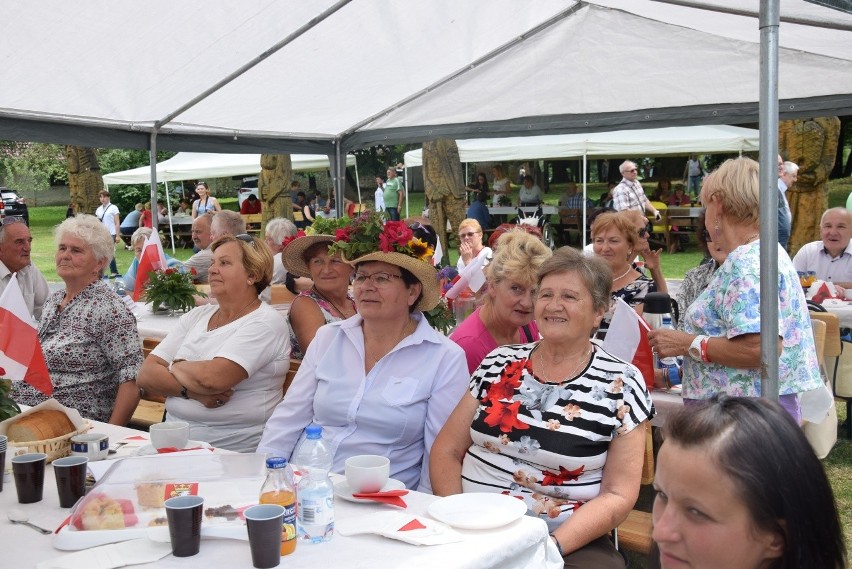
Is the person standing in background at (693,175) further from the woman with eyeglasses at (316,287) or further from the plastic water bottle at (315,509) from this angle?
the plastic water bottle at (315,509)

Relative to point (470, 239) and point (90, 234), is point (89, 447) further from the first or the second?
point (470, 239)

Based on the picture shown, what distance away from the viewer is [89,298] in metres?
3.85

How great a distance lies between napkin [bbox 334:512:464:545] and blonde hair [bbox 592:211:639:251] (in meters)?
3.13

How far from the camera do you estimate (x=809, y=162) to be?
39.4ft

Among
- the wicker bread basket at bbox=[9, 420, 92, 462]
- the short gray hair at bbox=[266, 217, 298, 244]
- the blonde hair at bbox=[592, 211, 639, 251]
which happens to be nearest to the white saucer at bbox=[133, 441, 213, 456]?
the wicker bread basket at bbox=[9, 420, 92, 462]

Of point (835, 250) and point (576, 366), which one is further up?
point (835, 250)

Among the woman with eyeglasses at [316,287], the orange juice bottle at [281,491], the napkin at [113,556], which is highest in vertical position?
the woman with eyeglasses at [316,287]

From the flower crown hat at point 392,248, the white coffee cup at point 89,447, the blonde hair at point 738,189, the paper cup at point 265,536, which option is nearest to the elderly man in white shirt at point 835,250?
the blonde hair at point 738,189

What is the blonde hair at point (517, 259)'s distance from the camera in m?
3.38

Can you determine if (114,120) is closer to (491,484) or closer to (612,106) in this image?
(612,106)

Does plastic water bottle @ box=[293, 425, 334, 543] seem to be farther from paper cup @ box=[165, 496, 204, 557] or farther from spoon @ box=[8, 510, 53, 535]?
spoon @ box=[8, 510, 53, 535]

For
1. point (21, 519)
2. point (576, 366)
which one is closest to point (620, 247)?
point (576, 366)

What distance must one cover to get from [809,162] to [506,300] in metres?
10.4

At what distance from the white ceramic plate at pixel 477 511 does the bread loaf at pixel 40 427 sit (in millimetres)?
1360
